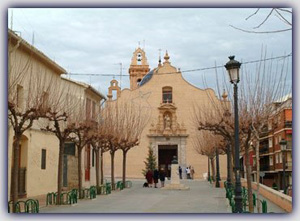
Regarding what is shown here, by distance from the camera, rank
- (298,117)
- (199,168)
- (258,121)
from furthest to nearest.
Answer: (199,168), (258,121), (298,117)

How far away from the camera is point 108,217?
10.3 m

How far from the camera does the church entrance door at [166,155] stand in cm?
5420

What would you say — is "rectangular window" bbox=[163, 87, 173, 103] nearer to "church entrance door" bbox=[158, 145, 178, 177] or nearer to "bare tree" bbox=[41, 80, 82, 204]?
"church entrance door" bbox=[158, 145, 178, 177]

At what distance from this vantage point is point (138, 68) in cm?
6725

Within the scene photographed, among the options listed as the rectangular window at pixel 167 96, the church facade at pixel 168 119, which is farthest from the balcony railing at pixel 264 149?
the rectangular window at pixel 167 96

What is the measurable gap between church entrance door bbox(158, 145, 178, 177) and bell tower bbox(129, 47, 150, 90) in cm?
1393

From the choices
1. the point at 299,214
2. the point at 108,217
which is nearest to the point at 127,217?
the point at 108,217

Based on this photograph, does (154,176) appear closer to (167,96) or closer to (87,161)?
(87,161)

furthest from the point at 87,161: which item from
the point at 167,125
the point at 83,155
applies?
the point at 167,125

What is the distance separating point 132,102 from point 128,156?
5556 mm

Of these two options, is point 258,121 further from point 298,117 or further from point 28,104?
point 28,104

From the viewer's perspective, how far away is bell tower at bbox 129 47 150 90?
6688cm

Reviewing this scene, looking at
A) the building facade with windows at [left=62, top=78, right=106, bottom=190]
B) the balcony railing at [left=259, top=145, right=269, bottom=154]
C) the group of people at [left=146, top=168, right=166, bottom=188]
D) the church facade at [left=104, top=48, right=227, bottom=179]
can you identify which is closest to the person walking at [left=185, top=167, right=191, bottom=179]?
the church facade at [left=104, top=48, right=227, bottom=179]

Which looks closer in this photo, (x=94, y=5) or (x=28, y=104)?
(x=94, y=5)
